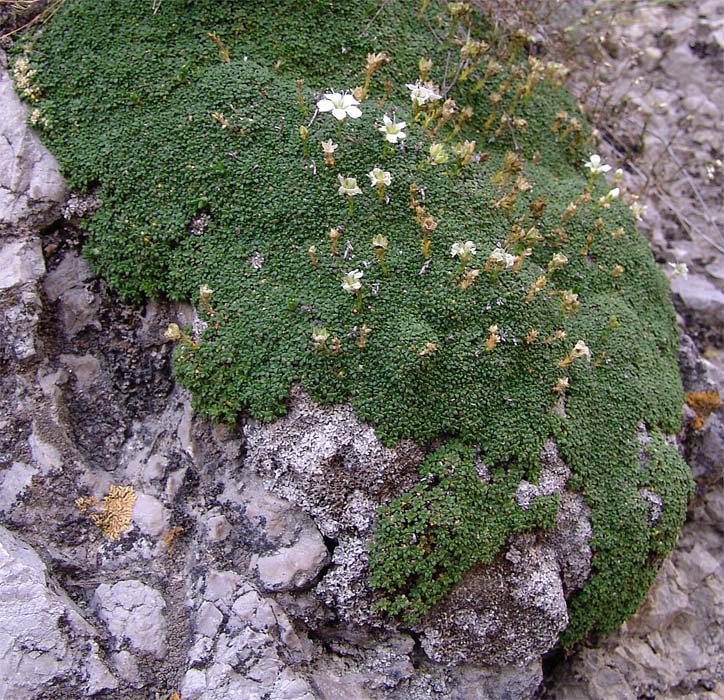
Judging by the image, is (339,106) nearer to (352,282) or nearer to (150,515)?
(352,282)

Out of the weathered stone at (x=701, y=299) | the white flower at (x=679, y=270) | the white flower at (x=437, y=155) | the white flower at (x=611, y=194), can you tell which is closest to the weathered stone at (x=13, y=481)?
the white flower at (x=437, y=155)

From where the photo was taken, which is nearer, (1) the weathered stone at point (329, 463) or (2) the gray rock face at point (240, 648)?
(2) the gray rock face at point (240, 648)

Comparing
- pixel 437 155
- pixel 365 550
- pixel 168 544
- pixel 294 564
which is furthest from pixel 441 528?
pixel 437 155

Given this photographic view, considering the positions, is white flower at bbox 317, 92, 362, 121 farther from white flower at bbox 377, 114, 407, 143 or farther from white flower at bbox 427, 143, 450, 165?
white flower at bbox 427, 143, 450, 165

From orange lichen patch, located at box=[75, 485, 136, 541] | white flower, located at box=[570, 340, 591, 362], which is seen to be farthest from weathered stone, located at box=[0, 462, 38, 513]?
white flower, located at box=[570, 340, 591, 362]

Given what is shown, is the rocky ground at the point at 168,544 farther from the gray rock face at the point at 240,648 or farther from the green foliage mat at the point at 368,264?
the green foliage mat at the point at 368,264

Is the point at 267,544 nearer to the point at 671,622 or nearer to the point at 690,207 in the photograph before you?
the point at 671,622
